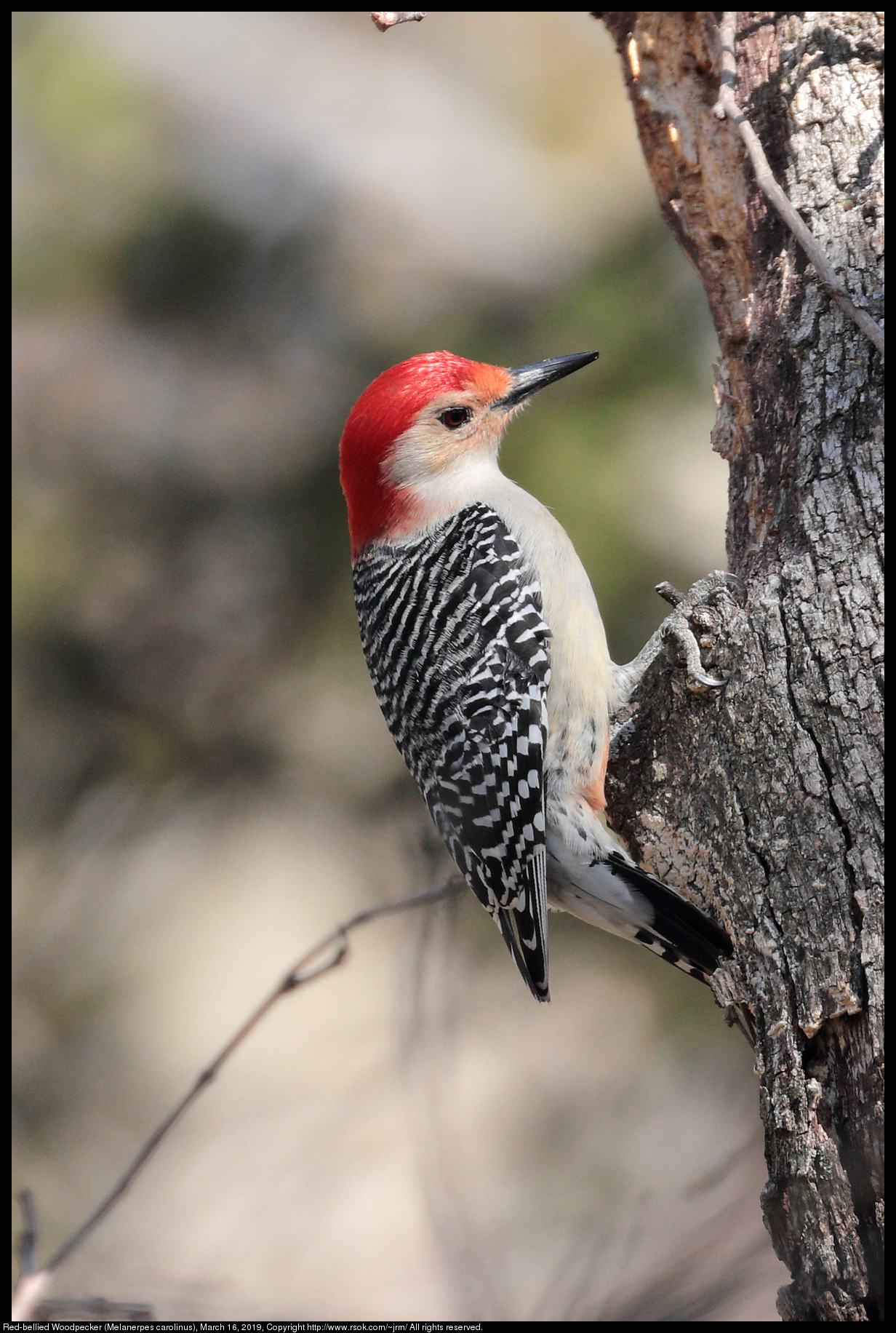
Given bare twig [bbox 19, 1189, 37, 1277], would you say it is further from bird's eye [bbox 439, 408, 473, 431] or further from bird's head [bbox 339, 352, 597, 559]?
bird's eye [bbox 439, 408, 473, 431]

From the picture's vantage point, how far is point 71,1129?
5.04 meters

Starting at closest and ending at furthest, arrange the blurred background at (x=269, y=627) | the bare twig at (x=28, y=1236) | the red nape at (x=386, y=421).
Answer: the bare twig at (x=28, y=1236), the red nape at (x=386, y=421), the blurred background at (x=269, y=627)

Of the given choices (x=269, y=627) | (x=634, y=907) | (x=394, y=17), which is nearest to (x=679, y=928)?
(x=634, y=907)

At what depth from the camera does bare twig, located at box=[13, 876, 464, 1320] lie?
1273 millimetres

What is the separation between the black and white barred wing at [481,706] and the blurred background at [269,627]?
1.56m

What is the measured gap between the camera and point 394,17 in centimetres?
280

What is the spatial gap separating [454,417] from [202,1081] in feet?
7.80

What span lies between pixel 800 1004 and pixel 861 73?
7.53ft

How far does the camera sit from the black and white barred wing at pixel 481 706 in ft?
9.52

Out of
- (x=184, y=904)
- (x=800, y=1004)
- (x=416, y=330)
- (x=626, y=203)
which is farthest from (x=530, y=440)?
(x=800, y=1004)

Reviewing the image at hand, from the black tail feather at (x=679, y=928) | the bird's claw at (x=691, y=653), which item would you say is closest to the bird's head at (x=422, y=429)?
the bird's claw at (x=691, y=653)

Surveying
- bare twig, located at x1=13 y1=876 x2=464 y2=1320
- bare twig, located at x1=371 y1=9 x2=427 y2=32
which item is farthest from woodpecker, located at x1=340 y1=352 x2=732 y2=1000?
bare twig, located at x1=371 y1=9 x2=427 y2=32

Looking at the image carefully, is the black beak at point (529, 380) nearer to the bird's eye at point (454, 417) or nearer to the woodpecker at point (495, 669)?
the woodpecker at point (495, 669)

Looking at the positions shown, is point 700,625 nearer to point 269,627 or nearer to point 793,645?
point 793,645
